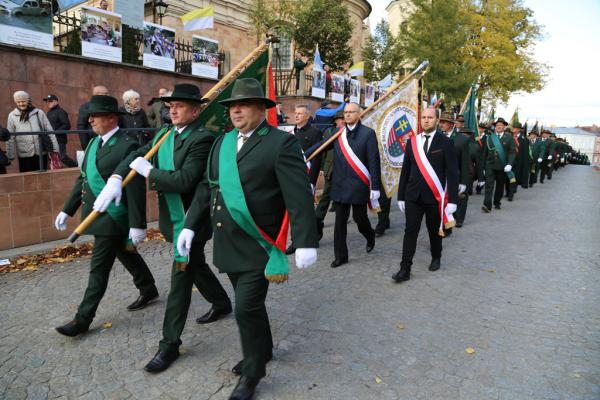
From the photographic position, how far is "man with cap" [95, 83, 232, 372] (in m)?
3.31

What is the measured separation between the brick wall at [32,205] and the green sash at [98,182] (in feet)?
10.5

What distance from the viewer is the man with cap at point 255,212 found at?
288cm

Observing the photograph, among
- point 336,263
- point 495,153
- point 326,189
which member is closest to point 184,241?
point 336,263

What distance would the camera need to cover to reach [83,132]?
7371mm

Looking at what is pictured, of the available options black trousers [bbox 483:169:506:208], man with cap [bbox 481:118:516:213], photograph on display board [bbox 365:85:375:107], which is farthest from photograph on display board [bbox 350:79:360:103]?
black trousers [bbox 483:169:506:208]

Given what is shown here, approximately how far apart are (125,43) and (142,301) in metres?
9.44

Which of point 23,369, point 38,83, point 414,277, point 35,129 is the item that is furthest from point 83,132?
point 414,277

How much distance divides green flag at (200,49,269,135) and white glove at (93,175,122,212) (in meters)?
0.97

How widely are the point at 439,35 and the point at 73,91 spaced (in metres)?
21.4

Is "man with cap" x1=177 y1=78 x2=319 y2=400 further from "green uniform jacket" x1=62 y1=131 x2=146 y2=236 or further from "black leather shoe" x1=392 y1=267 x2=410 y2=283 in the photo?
"black leather shoe" x1=392 y1=267 x2=410 y2=283

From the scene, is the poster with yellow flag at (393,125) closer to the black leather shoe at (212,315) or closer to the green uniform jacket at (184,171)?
the black leather shoe at (212,315)

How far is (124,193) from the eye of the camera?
3.89 metres

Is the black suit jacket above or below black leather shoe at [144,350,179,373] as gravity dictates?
above

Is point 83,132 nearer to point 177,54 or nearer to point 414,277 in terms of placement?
point 414,277
